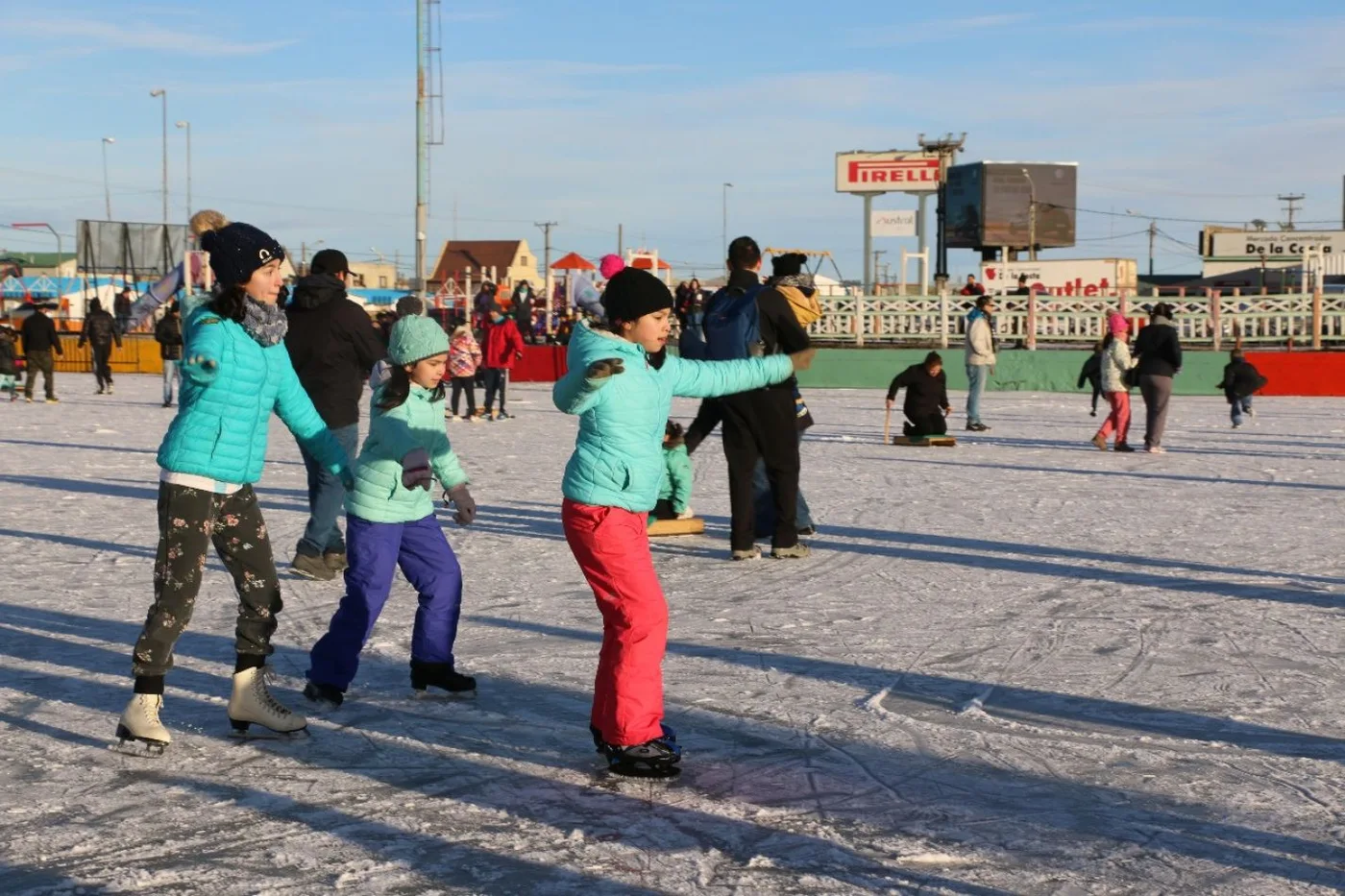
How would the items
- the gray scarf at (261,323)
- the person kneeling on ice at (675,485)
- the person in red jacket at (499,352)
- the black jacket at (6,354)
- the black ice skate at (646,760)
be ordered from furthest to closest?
1. the black jacket at (6,354)
2. the person in red jacket at (499,352)
3. the person kneeling on ice at (675,485)
4. the gray scarf at (261,323)
5. the black ice skate at (646,760)

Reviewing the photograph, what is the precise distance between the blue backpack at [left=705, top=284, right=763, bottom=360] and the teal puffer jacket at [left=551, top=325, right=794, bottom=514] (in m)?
3.72

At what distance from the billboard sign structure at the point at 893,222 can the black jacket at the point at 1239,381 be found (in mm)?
41703

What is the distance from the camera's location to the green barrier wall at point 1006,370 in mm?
28906

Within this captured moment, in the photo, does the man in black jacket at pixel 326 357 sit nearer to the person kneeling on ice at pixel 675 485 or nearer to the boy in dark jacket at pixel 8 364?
the person kneeling on ice at pixel 675 485

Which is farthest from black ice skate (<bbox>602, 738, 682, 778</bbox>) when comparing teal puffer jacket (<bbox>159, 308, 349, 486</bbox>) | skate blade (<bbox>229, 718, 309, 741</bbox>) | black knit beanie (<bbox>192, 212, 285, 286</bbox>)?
black knit beanie (<bbox>192, 212, 285, 286</bbox>)

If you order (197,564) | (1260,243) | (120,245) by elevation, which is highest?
(1260,243)

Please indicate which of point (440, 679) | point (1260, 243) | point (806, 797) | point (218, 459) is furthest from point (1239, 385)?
point (1260, 243)

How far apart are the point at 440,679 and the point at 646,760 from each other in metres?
1.30

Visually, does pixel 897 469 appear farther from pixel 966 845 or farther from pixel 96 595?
pixel 966 845

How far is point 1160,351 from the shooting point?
54.1ft

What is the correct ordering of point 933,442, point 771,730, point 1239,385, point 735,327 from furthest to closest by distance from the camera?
1. point 1239,385
2. point 933,442
3. point 735,327
4. point 771,730

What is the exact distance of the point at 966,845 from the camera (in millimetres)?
4113

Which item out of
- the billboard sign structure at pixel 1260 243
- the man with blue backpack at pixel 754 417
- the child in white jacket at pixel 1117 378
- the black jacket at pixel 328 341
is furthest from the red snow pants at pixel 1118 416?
the billboard sign structure at pixel 1260 243

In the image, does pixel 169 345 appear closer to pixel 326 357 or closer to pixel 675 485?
pixel 675 485
